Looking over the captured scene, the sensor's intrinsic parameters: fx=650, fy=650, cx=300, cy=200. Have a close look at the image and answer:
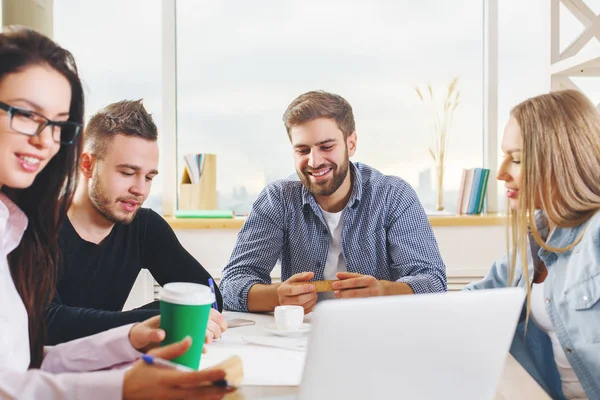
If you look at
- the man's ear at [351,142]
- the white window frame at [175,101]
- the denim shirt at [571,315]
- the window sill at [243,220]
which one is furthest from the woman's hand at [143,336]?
the white window frame at [175,101]

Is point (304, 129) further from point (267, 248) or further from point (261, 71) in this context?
point (261, 71)

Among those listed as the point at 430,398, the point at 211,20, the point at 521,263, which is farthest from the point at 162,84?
the point at 430,398

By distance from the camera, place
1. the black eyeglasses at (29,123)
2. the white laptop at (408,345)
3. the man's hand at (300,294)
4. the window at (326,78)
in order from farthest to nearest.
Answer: the window at (326,78) → the man's hand at (300,294) → the black eyeglasses at (29,123) → the white laptop at (408,345)

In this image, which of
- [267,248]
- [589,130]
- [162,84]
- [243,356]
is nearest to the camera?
[243,356]

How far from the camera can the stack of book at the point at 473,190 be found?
3.24 meters

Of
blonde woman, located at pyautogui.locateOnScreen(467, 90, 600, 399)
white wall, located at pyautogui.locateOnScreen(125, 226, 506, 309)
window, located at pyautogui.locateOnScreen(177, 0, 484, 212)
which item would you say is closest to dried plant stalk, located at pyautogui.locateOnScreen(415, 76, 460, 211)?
window, located at pyautogui.locateOnScreen(177, 0, 484, 212)

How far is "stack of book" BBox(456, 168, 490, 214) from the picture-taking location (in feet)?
10.6

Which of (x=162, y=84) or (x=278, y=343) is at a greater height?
(x=162, y=84)

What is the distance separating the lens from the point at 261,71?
3404 millimetres

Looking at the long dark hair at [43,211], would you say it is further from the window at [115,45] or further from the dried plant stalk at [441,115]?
the dried plant stalk at [441,115]

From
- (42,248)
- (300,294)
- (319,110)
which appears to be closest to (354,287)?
(300,294)

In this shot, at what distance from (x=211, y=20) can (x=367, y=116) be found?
95 centimetres

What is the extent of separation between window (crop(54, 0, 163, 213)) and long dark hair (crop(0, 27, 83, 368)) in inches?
81.0

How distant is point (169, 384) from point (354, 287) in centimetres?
90
